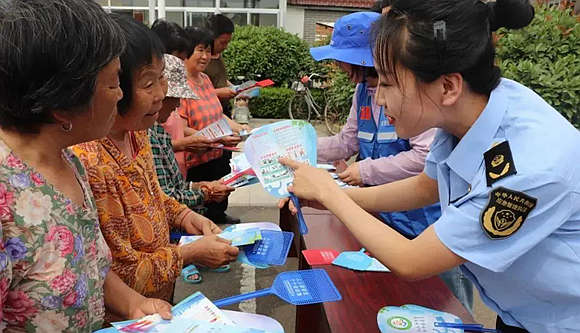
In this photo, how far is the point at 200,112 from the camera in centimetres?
323

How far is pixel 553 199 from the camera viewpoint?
0.96 metres

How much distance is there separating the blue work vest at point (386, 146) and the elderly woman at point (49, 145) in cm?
135

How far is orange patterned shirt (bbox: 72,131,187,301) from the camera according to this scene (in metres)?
1.24

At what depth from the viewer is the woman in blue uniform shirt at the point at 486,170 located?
0.97 meters

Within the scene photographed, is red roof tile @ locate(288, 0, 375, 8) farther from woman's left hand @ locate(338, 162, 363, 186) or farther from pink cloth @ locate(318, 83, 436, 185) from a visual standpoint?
woman's left hand @ locate(338, 162, 363, 186)

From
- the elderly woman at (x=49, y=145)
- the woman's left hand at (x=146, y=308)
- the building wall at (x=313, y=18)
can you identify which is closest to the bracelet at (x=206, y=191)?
the woman's left hand at (x=146, y=308)

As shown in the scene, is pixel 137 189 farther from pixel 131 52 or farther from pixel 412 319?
pixel 412 319

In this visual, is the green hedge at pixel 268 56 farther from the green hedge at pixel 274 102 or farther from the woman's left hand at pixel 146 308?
the woman's left hand at pixel 146 308

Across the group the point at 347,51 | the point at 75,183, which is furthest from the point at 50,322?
the point at 347,51

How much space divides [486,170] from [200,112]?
2473mm

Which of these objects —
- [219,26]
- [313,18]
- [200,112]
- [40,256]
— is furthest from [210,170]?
[313,18]

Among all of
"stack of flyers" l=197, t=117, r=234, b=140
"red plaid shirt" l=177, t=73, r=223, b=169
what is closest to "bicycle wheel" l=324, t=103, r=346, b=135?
"red plaid shirt" l=177, t=73, r=223, b=169

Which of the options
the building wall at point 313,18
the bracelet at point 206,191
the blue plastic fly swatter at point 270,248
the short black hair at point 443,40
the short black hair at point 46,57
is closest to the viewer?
the short black hair at point 46,57

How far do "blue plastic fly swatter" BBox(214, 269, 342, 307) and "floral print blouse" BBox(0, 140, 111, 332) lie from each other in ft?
1.39
